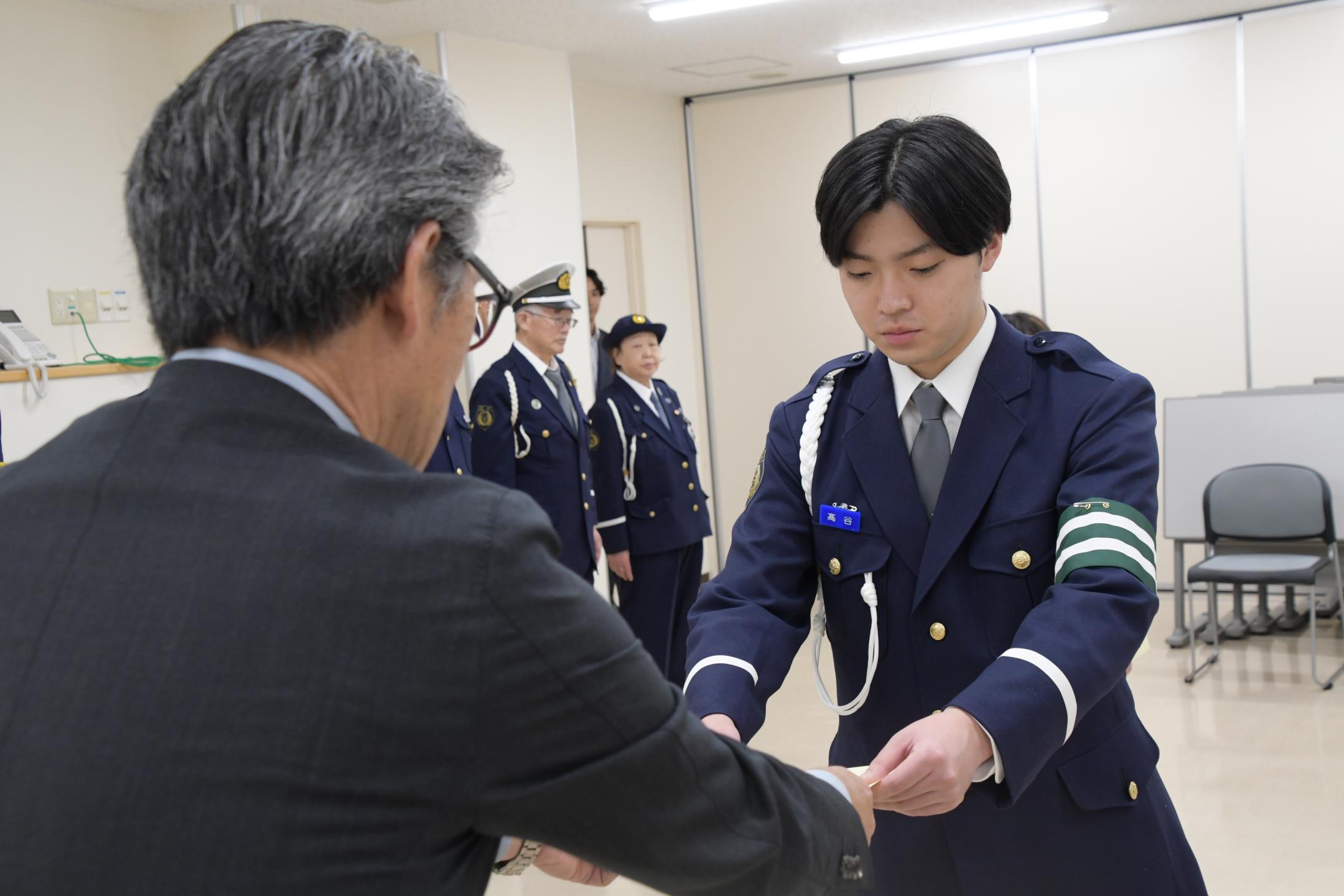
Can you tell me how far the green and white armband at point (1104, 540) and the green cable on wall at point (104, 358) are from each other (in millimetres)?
4207

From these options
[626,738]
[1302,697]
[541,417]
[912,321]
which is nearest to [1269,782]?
[1302,697]

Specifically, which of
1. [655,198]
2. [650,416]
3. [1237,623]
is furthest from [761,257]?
[1237,623]

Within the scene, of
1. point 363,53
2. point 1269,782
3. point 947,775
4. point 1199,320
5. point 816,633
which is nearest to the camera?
point 363,53

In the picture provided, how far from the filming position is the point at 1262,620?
6309 millimetres

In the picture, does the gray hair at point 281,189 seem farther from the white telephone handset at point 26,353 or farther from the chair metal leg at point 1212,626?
the chair metal leg at point 1212,626

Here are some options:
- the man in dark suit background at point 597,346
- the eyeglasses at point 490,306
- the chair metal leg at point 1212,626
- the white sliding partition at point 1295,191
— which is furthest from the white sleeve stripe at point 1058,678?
the white sliding partition at point 1295,191

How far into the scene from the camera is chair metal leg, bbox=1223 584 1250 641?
20.3ft

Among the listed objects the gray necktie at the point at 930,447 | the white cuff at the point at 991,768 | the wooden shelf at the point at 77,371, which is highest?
the wooden shelf at the point at 77,371

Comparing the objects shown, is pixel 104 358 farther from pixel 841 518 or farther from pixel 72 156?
pixel 841 518

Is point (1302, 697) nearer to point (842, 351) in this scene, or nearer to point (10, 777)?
point (842, 351)

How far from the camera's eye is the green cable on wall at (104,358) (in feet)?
15.9

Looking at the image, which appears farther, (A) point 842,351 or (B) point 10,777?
(A) point 842,351

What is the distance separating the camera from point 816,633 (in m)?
1.63

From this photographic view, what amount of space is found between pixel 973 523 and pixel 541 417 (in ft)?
13.3
